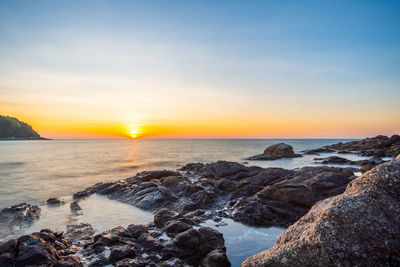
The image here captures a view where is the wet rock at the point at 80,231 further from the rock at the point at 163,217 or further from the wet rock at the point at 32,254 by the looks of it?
the rock at the point at 163,217

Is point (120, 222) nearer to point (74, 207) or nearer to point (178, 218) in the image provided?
point (178, 218)

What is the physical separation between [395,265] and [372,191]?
1.41m

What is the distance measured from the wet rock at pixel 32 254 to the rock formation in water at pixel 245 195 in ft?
21.5

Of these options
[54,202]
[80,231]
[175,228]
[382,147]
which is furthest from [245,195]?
[382,147]

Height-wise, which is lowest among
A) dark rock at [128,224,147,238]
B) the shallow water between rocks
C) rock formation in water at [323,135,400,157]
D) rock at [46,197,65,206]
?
rock at [46,197,65,206]

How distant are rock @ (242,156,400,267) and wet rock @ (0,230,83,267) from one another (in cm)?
609

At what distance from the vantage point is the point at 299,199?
12789 millimetres

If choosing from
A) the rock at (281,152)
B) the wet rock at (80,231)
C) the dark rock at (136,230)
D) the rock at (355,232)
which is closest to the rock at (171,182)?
the wet rock at (80,231)

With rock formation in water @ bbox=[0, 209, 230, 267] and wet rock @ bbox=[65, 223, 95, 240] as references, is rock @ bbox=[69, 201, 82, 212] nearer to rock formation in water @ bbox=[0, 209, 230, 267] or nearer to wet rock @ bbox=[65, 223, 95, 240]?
wet rock @ bbox=[65, 223, 95, 240]

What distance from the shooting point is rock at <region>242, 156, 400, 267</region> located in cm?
422

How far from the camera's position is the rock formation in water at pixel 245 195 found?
12.4 m

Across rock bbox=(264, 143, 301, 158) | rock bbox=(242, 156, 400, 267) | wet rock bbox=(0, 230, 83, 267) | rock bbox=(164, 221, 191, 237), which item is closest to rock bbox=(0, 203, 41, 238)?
wet rock bbox=(0, 230, 83, 267)

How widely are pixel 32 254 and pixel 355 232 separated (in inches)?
340

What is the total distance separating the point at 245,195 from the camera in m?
16.9
